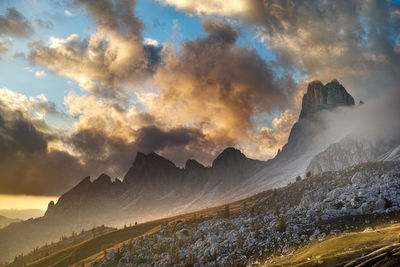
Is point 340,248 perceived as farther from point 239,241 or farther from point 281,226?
point 239,241

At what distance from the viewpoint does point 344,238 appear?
6700 centimetres

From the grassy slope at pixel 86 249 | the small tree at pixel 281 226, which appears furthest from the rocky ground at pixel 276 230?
the grassy slope at pixel 86 249

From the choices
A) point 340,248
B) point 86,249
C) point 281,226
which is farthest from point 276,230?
point 86,249

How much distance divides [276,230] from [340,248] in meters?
26.4

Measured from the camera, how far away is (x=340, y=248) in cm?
6266

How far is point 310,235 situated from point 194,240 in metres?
43.6

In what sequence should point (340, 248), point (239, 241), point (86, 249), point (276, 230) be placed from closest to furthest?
1. point (340, 248)
2. point (239, 241)
3. point (276, 230)
4. point (86, 249)

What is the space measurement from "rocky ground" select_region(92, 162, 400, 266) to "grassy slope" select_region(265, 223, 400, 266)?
22.3ft

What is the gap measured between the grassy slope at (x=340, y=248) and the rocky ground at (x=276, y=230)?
6792mm

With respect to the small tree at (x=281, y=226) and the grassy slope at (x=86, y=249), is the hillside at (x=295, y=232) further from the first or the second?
the grassy slope at (x=86, y=249)

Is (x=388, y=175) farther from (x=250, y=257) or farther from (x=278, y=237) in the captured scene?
(x=250, y=257)

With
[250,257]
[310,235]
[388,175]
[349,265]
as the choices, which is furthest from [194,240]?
[388,175]

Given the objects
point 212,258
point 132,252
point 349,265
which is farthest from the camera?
point 132,252

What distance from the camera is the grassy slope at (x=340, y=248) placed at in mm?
57344
